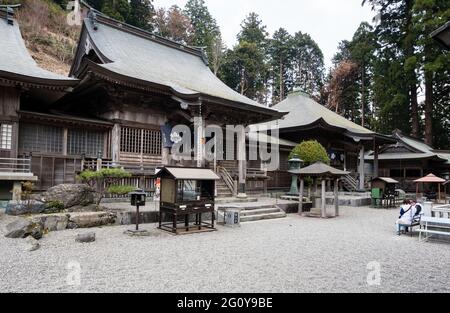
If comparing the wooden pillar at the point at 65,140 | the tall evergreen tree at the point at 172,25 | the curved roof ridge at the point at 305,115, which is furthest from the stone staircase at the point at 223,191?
the tall evergreen tree at the point at 172,25

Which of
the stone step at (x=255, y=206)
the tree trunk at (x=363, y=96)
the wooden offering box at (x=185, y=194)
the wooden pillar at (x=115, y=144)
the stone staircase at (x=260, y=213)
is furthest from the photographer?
the tree trunk at (x=363, y=96)

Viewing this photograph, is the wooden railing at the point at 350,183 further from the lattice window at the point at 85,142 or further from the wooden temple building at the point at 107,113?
the lattice window at the point at 85,142

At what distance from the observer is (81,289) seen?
450cm

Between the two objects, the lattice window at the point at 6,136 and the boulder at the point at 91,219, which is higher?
the lattice window at the point at 6,136

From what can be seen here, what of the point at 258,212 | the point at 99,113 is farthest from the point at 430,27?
the point at 99,113

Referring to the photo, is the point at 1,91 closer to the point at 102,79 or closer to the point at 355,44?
the point at 102,79

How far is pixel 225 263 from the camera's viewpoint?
19.9ft

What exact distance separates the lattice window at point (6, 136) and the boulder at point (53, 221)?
13.9 ft

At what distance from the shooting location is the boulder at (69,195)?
9602 millimetres

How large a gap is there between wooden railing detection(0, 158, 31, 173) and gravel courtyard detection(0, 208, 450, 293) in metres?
2.42

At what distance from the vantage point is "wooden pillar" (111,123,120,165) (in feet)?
44.1

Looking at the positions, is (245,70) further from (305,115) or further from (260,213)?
(260,213)

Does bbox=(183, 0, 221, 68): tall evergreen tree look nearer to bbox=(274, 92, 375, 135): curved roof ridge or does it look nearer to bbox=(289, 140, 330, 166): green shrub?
bbox=(274, 92, 375, 135): curved roof ridge

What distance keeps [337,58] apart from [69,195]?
53.7 meters
